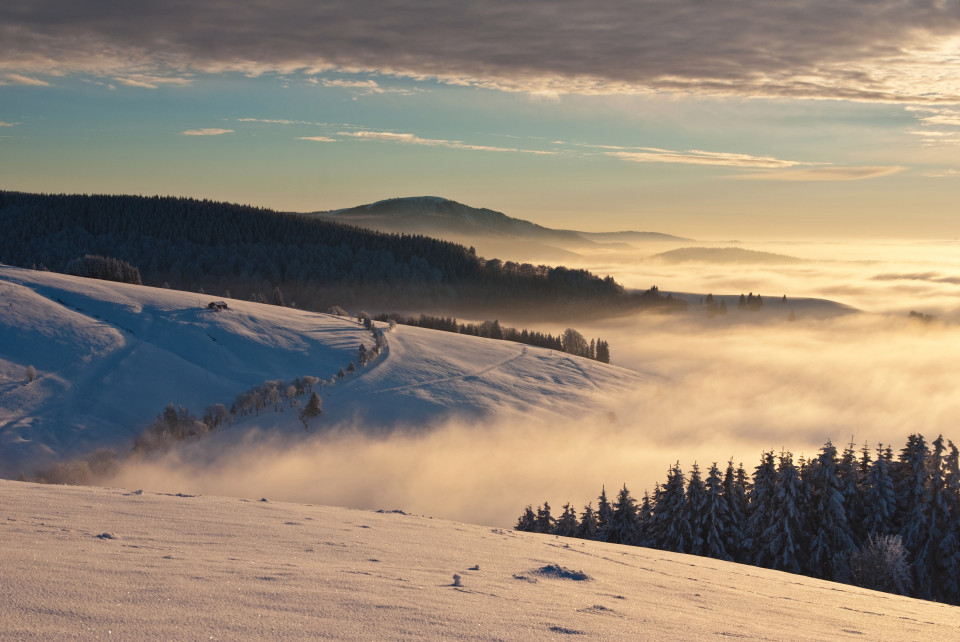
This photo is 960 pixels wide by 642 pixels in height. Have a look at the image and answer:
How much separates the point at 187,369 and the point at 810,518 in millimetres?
64585

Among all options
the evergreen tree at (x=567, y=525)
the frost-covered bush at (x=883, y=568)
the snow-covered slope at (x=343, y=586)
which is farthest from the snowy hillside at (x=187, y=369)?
the snow-covered slope at (x=343, y=586)

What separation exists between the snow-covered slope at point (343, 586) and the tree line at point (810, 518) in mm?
24188

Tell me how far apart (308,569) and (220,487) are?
51.8 metres

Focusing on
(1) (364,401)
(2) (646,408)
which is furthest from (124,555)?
(2) (646,408)

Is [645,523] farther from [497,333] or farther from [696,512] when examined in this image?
[497,333]

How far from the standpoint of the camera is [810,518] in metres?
45.1

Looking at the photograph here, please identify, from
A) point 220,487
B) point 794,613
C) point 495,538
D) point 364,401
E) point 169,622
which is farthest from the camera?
point 364,401

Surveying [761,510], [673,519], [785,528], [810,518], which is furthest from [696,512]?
[810,518]

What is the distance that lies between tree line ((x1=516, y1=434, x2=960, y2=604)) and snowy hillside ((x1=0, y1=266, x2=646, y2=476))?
3987 cm

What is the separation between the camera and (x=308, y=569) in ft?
38.7

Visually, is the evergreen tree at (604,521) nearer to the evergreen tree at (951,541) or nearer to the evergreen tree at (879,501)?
the evergreen tree at (879,501)

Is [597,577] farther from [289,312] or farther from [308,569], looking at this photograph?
[289,312]

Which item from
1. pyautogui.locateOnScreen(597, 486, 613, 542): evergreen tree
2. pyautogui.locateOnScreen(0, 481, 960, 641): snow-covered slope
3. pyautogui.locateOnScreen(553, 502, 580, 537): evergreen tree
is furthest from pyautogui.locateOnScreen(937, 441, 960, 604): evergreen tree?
pyautogui.locateOnScreen(0, 481, 960, 641): snow-covered slope

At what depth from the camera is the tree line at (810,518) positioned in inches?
1665
